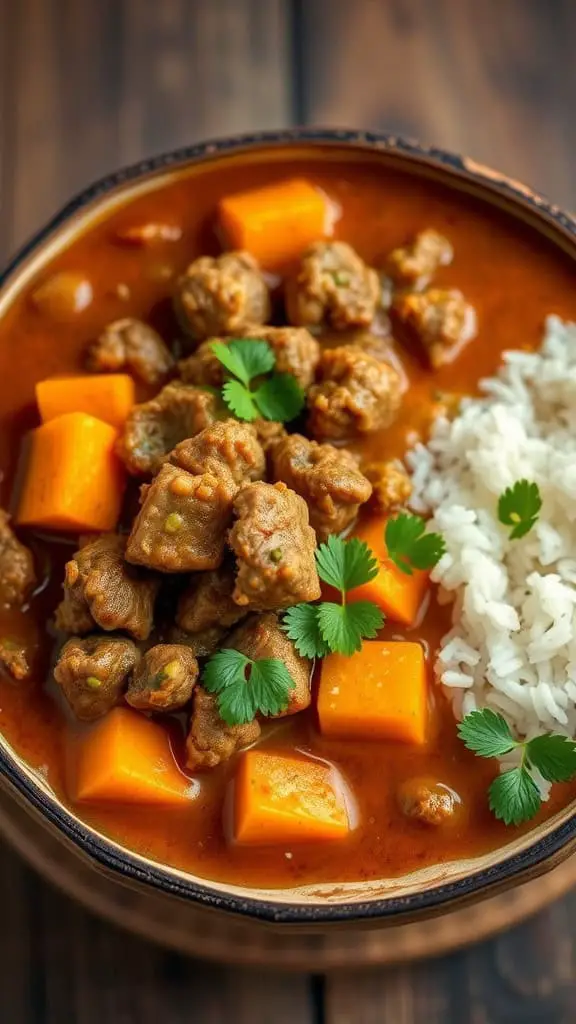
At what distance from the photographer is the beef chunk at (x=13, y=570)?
338 centimetres

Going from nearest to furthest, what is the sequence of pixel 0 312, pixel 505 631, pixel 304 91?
1. pixel 505 631
2. pixel 0 312
3. pixel 304 91

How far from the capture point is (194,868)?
10.3 ft

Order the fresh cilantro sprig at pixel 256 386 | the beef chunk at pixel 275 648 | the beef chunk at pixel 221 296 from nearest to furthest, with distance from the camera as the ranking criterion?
the beef chunk at pixel 275 648 < the fresh cilantro sprig at pixel 256 386 < the beef chunk at pixel 221 296

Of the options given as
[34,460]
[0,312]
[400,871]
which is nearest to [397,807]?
[400,871]

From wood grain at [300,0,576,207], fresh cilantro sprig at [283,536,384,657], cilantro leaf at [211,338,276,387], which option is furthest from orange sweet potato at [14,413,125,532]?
wood grain at [300,0,576,207]

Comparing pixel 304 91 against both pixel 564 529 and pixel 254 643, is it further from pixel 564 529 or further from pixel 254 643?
pixel 254 643

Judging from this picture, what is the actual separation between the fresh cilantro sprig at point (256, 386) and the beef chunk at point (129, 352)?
0.90ft

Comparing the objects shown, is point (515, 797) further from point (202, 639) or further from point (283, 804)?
point (202, 639)

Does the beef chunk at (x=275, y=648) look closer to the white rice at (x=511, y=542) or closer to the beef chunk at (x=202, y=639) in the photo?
the beef chunk at (x=202, y=639)

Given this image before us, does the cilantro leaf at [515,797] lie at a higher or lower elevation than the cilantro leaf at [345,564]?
lower

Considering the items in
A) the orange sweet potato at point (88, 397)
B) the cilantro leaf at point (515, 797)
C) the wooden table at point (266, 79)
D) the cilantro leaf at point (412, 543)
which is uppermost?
the wooden table at point (266, 79)

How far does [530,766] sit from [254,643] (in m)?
0.83

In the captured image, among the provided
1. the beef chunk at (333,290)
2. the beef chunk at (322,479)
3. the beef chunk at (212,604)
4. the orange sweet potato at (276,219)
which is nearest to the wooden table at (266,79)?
the orange sweet potato at (276,219)

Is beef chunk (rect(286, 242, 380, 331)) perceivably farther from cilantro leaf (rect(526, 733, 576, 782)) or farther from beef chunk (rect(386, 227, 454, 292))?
cilantro leaf (rect(526, 733, 576, 782))
